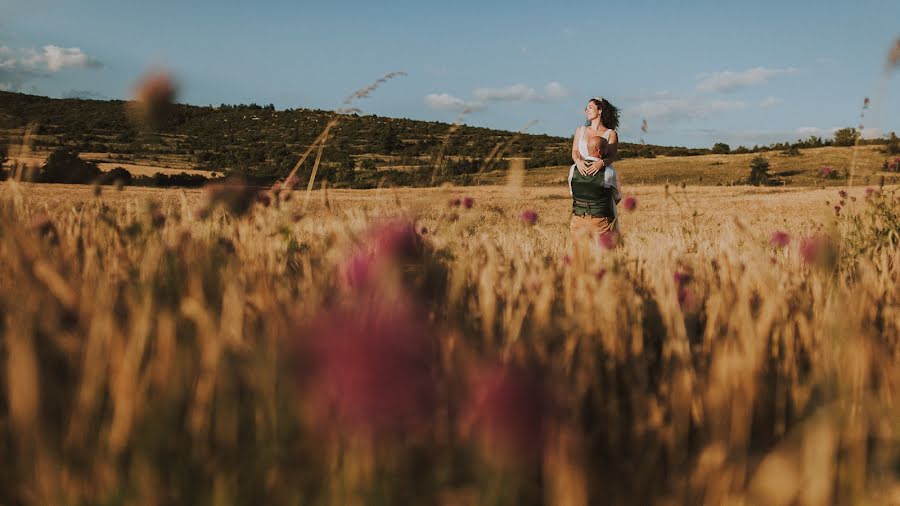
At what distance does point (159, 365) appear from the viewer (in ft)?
2.73

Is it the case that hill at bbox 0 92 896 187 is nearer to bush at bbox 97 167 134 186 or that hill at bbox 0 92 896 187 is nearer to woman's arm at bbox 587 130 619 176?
woman's arm at bbox 587 130 619 176

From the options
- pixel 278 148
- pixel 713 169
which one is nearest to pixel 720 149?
pixel 713 169

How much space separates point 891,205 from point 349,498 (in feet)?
15.8

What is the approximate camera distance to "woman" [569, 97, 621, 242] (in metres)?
6.16

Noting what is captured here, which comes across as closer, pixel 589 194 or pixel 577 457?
A: pixel 577 457

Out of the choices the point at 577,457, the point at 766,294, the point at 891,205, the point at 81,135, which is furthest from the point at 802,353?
the point at 81,135

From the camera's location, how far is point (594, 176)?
618cm

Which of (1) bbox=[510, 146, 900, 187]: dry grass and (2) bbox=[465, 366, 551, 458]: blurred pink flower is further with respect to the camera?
(1) bbox=[510, 146, 900, 187]: dry grass

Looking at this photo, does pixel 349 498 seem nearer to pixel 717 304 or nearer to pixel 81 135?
pixel 717 304

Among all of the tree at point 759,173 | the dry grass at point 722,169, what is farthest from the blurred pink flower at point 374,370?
the tree at point 759,173

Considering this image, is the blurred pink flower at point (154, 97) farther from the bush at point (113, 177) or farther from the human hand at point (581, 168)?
the human hand at point (581, 168)

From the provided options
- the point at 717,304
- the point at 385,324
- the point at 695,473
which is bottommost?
the point at 695,473

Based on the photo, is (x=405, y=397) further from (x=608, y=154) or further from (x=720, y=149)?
(x=720, y=149)

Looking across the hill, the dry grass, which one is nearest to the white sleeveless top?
the hill
